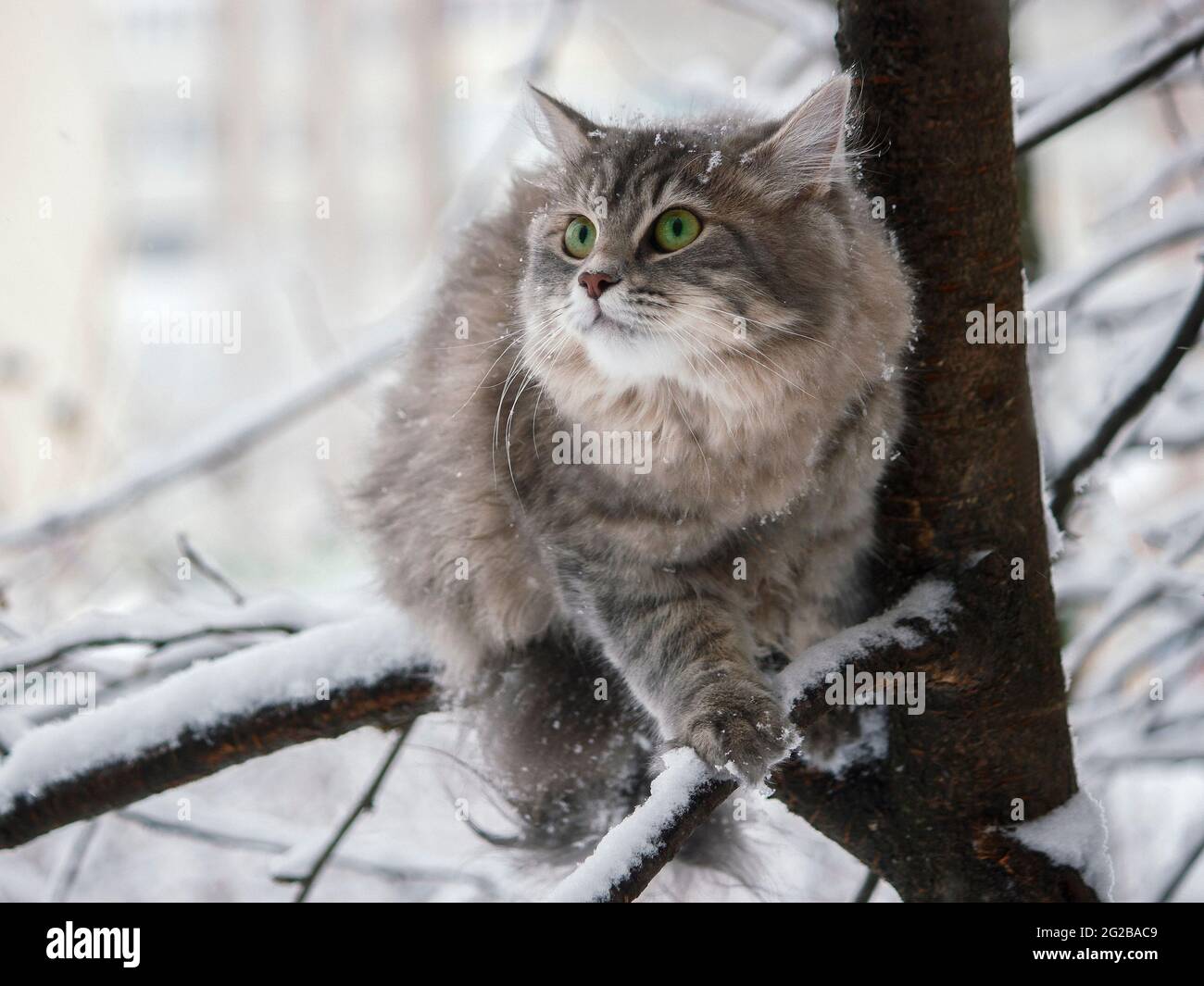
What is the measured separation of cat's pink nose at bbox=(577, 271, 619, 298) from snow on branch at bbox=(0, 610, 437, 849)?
0.73m

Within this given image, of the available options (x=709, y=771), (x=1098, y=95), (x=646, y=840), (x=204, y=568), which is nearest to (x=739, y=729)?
(x=709, y=771)

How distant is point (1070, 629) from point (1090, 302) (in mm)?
1170

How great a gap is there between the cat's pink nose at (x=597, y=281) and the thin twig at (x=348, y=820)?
32.8 inches

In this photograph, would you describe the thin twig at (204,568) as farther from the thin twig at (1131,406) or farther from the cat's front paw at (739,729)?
the thin twig at (1131,406)

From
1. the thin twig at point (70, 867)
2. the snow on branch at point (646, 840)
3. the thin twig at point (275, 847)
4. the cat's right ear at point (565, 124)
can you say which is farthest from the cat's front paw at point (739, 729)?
the thin twig at point (70, 867)

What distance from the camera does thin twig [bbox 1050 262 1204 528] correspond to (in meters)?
1.74

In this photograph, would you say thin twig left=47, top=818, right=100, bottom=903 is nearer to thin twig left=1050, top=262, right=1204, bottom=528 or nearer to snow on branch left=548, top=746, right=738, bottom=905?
snow on branch left=548, top=746, right=738, bottom=905

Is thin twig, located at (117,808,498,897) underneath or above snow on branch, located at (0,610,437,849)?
underneath

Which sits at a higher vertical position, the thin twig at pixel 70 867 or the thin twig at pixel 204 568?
the thin twig at pixel 204 568

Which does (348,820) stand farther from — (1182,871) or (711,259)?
(1182,871)

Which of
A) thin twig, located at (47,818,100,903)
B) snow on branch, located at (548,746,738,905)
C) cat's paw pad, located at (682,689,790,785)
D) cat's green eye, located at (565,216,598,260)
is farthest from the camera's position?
thin twig, located at (47,818,100,903)

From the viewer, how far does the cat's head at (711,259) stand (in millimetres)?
1522

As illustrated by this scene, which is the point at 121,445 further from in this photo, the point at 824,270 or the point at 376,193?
the point at 376,193

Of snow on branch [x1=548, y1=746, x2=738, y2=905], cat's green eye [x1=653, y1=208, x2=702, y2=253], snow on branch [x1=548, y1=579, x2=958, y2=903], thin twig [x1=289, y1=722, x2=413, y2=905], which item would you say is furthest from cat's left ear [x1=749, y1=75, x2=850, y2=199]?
thin twig [x1=289, y1=722, x2=413, y2=905]
